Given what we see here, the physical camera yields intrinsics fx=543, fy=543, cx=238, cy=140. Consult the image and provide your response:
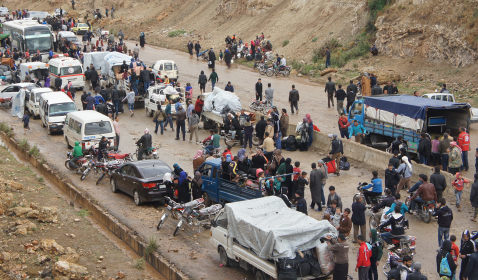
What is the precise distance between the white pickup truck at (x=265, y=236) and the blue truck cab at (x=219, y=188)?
204 cm

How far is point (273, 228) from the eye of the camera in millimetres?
10672

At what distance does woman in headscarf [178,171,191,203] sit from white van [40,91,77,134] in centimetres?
1217

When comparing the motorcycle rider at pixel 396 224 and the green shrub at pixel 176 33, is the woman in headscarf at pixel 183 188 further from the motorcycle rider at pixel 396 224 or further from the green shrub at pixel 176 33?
the green shrub at pixel 176 33

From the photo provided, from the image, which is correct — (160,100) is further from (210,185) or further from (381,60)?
(381,60)

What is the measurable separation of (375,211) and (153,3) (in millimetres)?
58402

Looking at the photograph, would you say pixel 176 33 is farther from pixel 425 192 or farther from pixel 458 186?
pixel 425 192

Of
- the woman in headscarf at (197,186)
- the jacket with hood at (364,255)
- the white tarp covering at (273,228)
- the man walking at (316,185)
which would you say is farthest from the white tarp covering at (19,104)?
the jacket with hood at (364,255)

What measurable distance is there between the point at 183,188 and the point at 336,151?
5459 mm

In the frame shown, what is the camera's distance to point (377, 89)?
2506cm

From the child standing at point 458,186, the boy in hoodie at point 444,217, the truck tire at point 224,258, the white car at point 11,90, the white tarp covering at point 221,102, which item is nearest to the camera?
the boy in hoodie at point 444,217

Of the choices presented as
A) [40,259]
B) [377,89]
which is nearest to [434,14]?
[377,89]

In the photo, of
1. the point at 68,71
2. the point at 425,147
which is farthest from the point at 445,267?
the point at 68,71

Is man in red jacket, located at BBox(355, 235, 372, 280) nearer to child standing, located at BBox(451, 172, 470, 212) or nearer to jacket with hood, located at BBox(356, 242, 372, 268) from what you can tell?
jacket with hood, located at BBox(356, 242, 372, 268)

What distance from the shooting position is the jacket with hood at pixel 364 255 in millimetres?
10383
